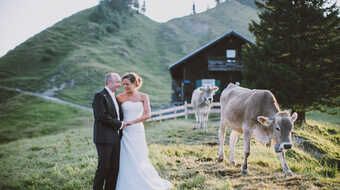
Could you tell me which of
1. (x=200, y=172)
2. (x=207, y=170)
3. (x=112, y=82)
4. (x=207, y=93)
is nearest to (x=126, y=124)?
(x=112, y=82)

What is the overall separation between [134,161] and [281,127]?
9.54 ft

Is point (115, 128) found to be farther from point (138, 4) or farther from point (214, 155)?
point (138, 4)

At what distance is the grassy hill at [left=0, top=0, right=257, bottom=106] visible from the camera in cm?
3872

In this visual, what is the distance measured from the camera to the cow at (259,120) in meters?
4.22

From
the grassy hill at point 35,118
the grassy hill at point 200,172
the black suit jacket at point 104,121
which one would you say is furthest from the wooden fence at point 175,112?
the black suit jacket at point 104,121

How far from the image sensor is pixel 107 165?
3498mm

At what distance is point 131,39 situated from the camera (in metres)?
64.8

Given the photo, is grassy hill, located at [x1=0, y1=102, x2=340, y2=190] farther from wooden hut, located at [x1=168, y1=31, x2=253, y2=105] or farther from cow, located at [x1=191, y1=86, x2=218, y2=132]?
wooden hut, located at [x1=168, y1=31, x2=253, y2=105]

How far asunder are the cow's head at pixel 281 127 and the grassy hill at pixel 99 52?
92.3 feet

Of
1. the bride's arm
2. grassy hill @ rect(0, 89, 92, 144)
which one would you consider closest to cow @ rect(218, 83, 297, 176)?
the bride's arm

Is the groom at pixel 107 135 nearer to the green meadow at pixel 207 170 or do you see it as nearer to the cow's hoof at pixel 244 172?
the green meadow at pixel 207 170

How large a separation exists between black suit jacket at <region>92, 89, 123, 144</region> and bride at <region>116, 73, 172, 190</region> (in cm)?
31

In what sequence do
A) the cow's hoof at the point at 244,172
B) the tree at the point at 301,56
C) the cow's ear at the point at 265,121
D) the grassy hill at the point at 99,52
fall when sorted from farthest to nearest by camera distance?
the grassy hill at the point at 99,52
the tree at the point at 301,56
the cow's hoof at the point at 244,172
the cow's ear at the point at 265,121

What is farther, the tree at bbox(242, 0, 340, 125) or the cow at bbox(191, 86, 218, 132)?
the cow at bbox(191, 86, 218, 132)
